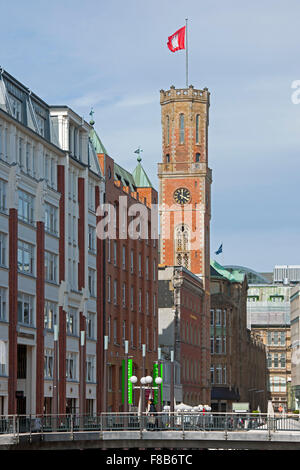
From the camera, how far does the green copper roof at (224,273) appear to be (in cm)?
18443

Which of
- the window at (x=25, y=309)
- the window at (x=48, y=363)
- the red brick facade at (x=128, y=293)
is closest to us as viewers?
the window at (x=25, y=309)

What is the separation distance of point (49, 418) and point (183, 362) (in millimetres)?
78098

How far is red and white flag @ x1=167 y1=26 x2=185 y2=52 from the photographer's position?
4348 inches

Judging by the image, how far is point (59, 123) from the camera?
85500 millimetres

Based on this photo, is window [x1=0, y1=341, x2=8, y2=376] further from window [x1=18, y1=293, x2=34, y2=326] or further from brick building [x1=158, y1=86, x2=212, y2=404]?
brick building [x1=158, y1=86, x2=212, y2=404]

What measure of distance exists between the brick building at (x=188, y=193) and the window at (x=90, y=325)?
2341 inches

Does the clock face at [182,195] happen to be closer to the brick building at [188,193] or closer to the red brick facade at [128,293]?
the brick building at [188,193]

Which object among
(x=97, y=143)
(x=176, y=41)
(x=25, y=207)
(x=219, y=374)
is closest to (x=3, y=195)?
(x=25, y=207)

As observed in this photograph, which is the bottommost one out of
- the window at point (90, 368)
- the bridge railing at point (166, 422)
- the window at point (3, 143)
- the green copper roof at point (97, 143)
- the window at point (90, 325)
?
the bridge railing at point (166, 422)

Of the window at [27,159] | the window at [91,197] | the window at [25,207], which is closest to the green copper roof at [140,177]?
the window at [91,197]

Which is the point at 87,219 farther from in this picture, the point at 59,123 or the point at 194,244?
the point at 194,244

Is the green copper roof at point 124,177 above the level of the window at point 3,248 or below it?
above

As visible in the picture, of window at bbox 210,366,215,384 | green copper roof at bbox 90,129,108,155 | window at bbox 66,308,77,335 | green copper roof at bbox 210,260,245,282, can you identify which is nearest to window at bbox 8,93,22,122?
window at bbox 66,308,77,335
